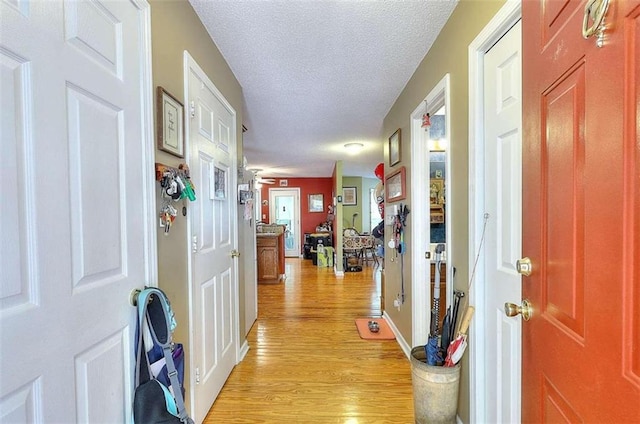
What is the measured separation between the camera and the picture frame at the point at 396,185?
2662 mm

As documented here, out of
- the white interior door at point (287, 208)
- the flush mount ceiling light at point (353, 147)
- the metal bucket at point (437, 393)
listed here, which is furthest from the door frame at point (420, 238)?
the white interior door at point (287, 208)

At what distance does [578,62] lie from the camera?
0.63m

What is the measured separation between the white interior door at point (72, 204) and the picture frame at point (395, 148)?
221 cm

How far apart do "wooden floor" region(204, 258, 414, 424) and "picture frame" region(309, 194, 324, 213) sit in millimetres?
5219

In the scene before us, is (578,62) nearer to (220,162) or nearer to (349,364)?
(220,162)

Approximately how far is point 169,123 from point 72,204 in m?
0.65

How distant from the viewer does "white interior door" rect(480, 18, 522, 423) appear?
3.94 ft

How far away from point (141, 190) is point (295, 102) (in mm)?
2149

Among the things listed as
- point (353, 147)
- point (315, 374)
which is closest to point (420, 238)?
point (315, 374)

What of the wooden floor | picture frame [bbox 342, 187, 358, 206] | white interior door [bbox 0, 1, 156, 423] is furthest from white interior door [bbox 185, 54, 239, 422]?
picture frame [bbox 342, 187, 358, 206]

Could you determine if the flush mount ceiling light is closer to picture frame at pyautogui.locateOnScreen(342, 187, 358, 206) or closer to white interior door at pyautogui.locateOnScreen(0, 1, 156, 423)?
picture frame at pyautogui.locateOnScreen(342, 187, 358, 206)

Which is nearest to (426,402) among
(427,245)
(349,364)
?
(349,364)

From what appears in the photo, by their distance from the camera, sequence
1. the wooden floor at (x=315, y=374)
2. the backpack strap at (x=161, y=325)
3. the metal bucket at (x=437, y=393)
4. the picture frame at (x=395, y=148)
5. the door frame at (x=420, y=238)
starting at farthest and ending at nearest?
the picture frame at (x=395, y=148) < the door frame at (x=420, y=238) < the wooden floor at (x=315, y=374) < the metal bucket at (x=437, y=393) < the backpack strap at (x=161, y=325)

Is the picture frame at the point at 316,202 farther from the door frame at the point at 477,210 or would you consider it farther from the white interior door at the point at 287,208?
the door frame at the point at 477,210
